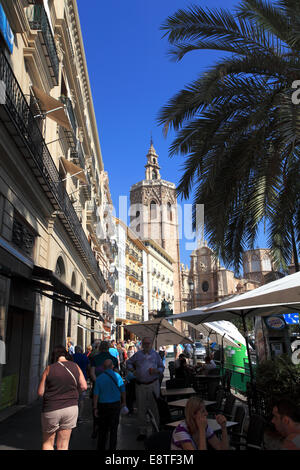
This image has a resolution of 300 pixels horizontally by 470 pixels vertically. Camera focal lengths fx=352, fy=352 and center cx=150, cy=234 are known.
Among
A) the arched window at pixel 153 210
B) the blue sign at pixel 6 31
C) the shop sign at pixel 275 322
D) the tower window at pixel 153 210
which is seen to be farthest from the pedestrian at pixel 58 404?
the tower window at pixel 153 210

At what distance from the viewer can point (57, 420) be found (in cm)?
435

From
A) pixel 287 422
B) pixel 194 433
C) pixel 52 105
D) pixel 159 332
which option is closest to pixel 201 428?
pixel 194 433

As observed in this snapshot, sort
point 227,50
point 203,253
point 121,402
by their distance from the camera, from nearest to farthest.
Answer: point 121,402, point 227,50, point 203,253

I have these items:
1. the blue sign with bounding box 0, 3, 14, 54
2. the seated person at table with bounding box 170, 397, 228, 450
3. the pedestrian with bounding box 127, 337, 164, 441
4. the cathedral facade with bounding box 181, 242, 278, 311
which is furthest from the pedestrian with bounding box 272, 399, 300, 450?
the cathedral facade with bounding box 181, 242, 278, 311

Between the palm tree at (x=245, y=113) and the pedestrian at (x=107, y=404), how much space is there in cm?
419

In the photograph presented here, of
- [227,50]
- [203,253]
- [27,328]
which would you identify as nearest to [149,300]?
[203,253]

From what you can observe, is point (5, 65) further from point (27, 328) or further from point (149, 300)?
point (149, 300)

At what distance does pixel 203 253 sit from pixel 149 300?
22.6 m

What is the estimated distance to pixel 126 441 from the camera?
632 cm

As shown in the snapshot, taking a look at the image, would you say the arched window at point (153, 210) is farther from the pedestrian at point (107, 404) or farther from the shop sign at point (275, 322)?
the pedestrian at point (107, 404)

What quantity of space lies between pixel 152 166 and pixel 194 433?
91797mm

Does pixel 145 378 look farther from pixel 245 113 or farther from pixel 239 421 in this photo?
pixel 245 113

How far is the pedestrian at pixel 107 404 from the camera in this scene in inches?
196

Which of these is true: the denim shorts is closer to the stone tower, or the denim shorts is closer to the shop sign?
the shop sign
